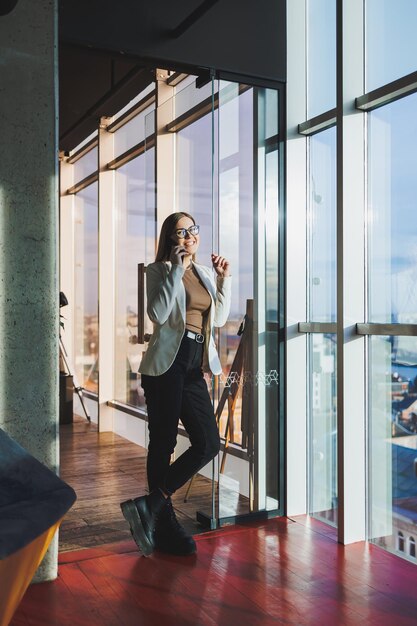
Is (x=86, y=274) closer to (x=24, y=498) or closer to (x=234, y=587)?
(x=234, y=587)

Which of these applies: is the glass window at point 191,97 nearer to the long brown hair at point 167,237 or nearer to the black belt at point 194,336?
the long brown hair at point 167,237

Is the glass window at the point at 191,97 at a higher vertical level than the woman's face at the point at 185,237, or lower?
higher

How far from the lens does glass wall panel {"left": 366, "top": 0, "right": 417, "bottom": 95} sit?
3.30 meters

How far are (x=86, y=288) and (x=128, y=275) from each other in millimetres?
1833

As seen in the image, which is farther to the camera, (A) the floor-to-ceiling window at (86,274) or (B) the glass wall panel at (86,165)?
(A) the floor-to-ceiling window at (86,274)

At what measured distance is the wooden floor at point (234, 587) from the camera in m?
2.68

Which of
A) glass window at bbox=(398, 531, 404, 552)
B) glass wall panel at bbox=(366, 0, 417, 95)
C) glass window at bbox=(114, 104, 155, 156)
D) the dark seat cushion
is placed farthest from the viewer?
glass window at bbox=(114, 104, 155, 156)

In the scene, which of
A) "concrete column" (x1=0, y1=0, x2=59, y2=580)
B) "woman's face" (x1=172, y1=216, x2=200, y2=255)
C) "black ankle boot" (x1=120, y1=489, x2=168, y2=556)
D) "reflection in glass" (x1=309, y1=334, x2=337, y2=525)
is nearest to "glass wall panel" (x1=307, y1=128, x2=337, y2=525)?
"reflection in glass" (x1=309, y1=334, x2=337, y2=525)

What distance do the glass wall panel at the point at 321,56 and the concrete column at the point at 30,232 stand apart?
5.62 ft

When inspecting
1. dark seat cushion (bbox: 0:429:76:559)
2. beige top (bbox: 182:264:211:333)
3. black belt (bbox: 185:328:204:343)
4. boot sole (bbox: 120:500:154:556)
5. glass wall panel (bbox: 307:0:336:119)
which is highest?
glass wall panel (bbox: 307:0:336:119)

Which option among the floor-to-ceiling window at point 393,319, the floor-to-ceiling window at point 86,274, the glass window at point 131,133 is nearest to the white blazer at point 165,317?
the floor-to-ceiling window at point 393,319

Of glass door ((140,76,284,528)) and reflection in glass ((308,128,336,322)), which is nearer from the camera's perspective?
glass door ((140,76,284,528))

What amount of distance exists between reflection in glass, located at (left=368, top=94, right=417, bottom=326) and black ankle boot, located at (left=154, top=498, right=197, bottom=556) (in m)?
1.53

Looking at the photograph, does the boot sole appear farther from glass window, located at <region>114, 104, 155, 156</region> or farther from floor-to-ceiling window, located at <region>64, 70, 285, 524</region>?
glass window, located at <region>114, 104, 155, 156</region>
